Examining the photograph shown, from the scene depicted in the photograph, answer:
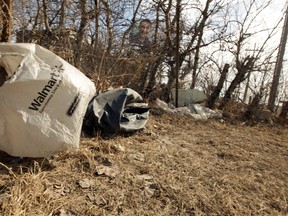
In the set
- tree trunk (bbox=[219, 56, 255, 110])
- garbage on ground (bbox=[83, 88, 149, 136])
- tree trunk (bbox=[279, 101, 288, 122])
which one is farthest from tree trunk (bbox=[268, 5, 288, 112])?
garbage on ground (bbox=[83, 88, 149, 136])

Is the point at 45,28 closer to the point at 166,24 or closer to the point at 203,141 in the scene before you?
the point at 166,24

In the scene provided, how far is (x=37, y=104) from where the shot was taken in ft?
6.06

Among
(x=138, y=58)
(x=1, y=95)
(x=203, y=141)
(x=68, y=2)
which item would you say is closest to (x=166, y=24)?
(x=138, y=58)

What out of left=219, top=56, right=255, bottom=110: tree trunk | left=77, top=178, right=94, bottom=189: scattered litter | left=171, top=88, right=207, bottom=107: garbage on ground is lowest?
left=77, top=178, right=94, bottom=189: scattered litter

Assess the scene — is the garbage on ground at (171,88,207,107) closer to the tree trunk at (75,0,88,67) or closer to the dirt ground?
the tree trunk at (75,0,88,67)

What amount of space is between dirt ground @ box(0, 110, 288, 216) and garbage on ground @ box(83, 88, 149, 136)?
4.5 inches

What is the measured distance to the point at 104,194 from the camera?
5.73ft

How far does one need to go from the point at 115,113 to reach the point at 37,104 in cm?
100

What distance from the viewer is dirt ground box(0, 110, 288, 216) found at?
1.62 m

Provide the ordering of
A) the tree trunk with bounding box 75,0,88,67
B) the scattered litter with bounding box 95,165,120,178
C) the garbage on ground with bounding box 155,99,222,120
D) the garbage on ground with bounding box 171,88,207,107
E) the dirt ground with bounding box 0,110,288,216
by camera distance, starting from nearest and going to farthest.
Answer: the dirt ground with bounding box 0,110,288,216, the scattered litter with bounding box 95,165,120,178, the tree trunk with bounding box 75,0,88,67, the garbage on ground with bounding box 155,99,222,120, the garbage on ground with bounding box 171,88,207,107

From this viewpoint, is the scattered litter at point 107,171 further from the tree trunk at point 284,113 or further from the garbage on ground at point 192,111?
the tree trunk at point 284,113

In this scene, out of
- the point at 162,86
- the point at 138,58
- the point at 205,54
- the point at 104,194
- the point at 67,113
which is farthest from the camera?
the point at 205,54

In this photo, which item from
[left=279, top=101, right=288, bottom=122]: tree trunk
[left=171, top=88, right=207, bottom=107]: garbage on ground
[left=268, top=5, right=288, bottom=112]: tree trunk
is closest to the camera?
[left=171, top=88, right=207, bottom=107]: garbage on ground

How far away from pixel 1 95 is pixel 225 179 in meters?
1.73
